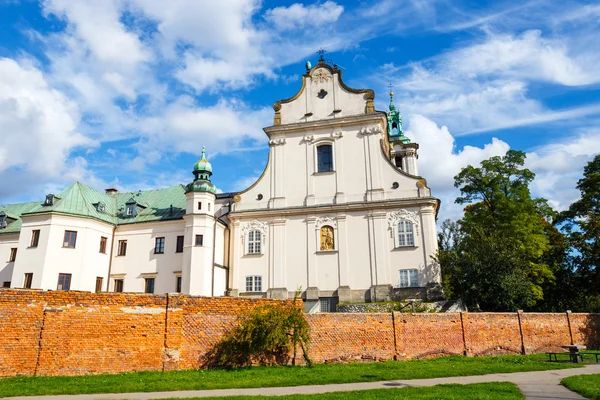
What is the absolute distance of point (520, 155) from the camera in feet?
105

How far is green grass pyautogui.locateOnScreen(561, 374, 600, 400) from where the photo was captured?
1060 centimetres

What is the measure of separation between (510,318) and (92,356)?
16.5 m

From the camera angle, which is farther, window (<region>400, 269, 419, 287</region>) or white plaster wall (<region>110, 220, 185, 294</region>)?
white plaster wall (<region>110, 220, 185, 294</region>)

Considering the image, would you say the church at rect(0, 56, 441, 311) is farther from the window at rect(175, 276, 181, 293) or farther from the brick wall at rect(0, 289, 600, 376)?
the brick wall at rect(0, 289, 600, 376)

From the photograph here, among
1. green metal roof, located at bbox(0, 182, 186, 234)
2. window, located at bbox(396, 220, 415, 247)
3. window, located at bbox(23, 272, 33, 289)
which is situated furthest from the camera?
green metal roof, located at bbox(0, 182, 186, 234)

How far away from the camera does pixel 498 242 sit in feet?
87.0

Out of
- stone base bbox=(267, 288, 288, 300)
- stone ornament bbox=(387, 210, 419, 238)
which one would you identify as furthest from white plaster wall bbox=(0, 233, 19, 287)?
stone ornament bbox=(387, 210, 419, 238)

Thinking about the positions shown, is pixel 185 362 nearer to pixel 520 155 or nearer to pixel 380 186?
pixel 380 186

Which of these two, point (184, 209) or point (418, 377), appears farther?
point (184, 209)

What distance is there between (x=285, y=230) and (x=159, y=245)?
9.07 m

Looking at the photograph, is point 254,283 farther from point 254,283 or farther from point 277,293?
point 277,293

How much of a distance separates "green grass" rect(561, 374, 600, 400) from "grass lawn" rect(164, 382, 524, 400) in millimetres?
1420

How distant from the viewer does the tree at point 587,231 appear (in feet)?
95.1

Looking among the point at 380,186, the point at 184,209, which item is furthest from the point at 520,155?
the point at 184,209
